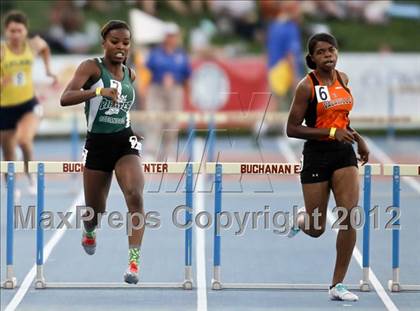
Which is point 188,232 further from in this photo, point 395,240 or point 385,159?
point 385,159

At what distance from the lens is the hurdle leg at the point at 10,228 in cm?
992

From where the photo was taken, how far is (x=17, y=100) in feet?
47.9

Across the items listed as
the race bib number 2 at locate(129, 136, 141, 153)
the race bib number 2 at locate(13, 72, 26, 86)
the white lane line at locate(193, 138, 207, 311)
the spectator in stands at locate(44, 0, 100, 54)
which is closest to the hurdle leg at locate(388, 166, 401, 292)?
the white lane line at locate(193, 138, 207, 311)

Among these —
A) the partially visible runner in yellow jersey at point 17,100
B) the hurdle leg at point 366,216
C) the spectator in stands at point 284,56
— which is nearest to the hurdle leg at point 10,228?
the hurdle leg at point 366,216

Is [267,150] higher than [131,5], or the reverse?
[131,5]

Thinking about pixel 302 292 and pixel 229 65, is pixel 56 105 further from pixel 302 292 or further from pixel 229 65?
pixel 302 292

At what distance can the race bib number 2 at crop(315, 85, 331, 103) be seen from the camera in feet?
29.9

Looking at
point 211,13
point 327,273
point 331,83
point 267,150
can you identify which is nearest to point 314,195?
point 331,83

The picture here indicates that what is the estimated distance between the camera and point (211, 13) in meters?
24.8

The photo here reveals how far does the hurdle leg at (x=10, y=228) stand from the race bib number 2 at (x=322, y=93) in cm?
257

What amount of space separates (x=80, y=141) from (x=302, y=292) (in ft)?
45.6

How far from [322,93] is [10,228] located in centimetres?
284

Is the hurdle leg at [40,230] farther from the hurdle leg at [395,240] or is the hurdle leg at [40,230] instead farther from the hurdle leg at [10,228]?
the hurdle leg at [395,240]

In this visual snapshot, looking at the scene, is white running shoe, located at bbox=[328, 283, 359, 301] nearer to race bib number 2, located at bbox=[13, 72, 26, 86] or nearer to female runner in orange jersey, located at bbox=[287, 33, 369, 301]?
female runner in orange jersey, located at bbox=[287, 33, 369, 301]
